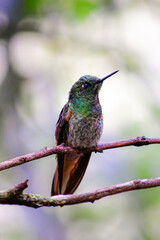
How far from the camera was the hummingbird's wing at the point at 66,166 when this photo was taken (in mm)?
3551

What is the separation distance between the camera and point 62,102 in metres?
6.51

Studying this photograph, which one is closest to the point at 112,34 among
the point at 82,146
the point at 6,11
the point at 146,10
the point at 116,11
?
the point at 116,11

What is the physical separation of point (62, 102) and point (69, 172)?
2.75 m

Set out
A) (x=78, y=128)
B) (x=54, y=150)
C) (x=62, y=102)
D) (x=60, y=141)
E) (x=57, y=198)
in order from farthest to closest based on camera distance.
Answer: (x=62, y=102), (x=78, y=128), (x=60, y=141), (x=54, y=150), (x=57, y=198)

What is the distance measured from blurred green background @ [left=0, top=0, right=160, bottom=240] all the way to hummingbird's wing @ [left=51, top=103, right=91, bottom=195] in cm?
128

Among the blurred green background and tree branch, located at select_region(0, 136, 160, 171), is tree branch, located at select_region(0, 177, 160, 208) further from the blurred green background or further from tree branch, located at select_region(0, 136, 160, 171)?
the blurred green background

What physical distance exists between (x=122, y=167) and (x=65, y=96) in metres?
1.77

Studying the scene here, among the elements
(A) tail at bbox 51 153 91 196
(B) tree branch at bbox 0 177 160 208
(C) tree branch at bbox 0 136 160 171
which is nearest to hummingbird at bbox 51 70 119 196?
(A) tail at bbox 51 153 91 196

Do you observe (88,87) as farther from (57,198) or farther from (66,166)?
(57,198)

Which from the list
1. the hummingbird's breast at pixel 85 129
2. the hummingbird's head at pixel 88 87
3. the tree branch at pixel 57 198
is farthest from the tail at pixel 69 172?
the tree branch at pixel 57 198

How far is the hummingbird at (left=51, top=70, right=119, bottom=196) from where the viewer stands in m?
3.70

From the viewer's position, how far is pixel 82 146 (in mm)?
3688

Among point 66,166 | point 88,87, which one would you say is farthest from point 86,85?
point 66,166

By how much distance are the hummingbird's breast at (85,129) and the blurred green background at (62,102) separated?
5.23 feet
